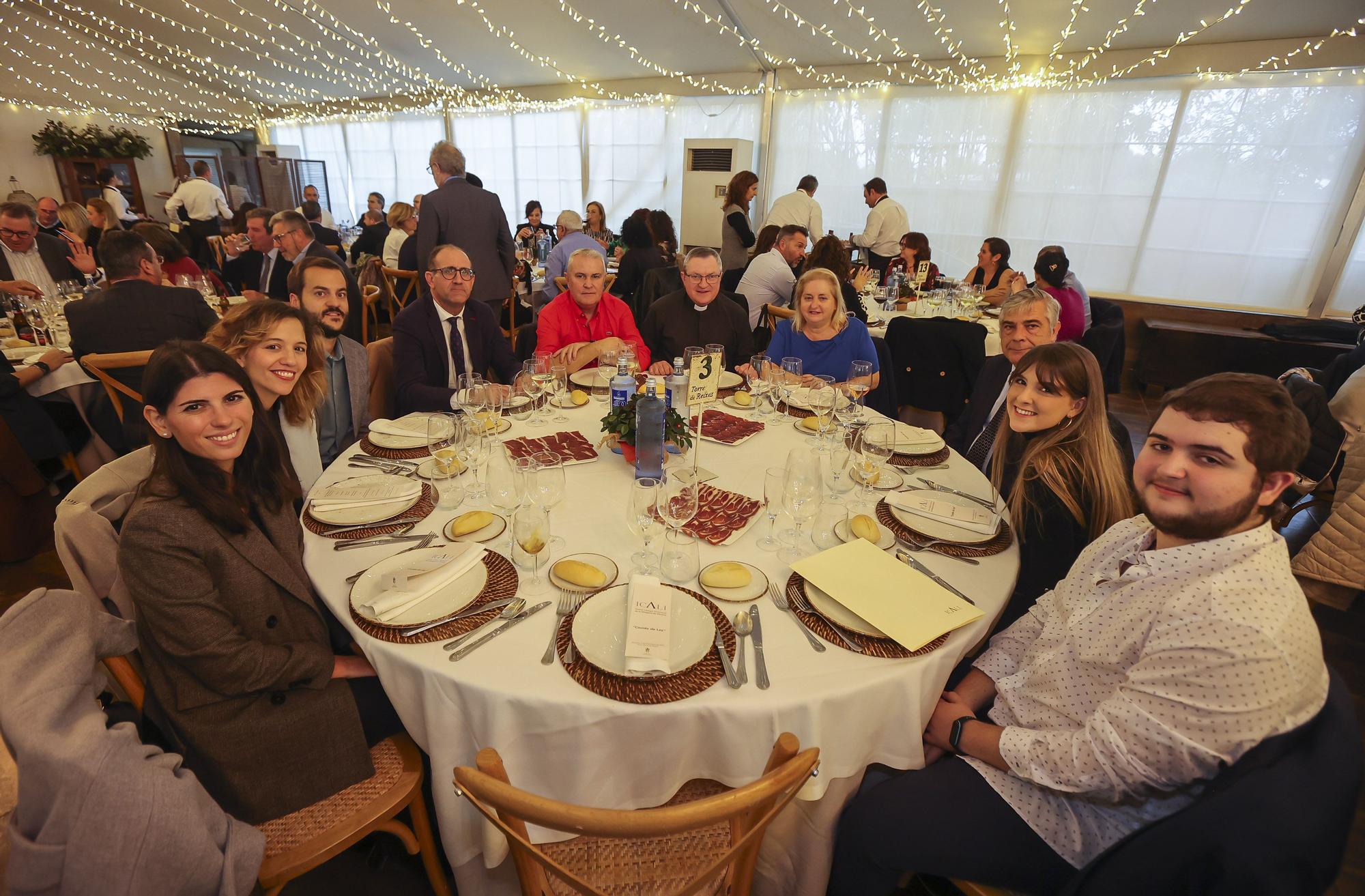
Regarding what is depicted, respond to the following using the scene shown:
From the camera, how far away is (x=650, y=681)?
1.15 meters

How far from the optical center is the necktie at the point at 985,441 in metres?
2.27

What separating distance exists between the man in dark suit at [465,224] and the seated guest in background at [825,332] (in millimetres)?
2806

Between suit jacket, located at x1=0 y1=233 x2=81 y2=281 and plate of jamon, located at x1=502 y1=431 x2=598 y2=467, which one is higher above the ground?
suit jacket, located at x1=0 y1=233 x2=81 y2=281

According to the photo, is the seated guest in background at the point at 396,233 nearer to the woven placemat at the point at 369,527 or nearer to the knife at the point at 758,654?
the woven placemat at the point at 369,527

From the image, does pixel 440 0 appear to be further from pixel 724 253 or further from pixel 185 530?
pixel 185 530

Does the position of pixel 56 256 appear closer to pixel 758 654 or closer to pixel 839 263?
pixel 839 263

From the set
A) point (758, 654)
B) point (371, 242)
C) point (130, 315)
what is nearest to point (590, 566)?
point (758, 654)

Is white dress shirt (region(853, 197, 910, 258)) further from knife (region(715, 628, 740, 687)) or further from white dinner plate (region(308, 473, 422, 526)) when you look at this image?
knife (region(715, 628, 740, 687))

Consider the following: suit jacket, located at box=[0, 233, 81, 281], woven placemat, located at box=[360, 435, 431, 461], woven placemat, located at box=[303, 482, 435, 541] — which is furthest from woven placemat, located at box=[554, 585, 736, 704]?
suit jacket, located at box=[0, 233, 81, 281]

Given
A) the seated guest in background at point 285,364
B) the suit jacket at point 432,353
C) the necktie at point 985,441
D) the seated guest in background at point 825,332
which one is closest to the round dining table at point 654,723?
the seated guest in background at point 285,364

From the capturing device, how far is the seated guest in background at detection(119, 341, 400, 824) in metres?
1.23

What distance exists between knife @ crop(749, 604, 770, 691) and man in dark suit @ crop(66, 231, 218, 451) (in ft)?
10.2

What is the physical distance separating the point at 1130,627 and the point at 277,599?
179 centimetres

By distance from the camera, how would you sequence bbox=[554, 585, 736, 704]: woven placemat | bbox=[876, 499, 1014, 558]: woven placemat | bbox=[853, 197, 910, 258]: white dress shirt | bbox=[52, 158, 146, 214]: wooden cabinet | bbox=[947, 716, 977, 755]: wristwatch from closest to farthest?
bbox=[554, 585, 736, 704]: woven placemat
bbox=[947, 716, 977, 755]: wristwatch
bbox=[876, 499, 1014, 558]: woven placemat
bbox=[853, 197, 910, 258]: white dress shirt
bbox=[52, 158, 146, 214]: wooden cabinet
